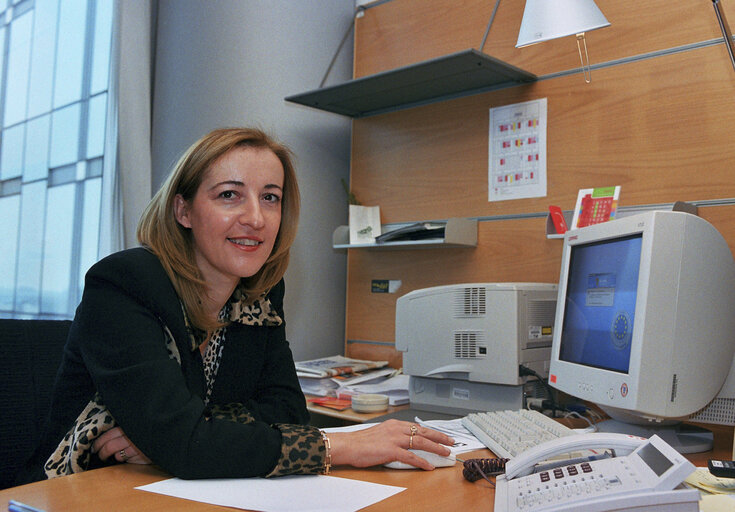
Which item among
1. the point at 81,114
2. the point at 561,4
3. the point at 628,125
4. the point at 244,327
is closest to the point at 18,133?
the point at 81,114

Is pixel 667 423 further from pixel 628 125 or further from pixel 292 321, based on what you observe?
pixel 292 321

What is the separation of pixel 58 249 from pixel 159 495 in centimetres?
145

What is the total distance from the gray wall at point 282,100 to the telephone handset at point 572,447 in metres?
1.60

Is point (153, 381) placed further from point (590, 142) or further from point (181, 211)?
point (590, 142)

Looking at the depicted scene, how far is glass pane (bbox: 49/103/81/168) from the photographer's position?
212 cm

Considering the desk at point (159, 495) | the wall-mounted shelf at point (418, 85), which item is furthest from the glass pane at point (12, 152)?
the desk at point (159, 495)

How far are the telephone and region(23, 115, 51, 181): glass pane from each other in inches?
72.5

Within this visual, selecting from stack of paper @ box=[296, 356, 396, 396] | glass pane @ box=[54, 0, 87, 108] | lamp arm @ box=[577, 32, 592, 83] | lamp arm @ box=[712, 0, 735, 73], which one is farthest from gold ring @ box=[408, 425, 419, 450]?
glass pane @ box=[54, 0, 87, 108]

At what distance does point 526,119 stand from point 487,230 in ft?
Answer: 1.30

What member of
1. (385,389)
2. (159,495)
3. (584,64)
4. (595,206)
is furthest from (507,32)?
(159,495)

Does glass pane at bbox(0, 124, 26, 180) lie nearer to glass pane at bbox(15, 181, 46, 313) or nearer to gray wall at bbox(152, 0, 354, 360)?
glass pane at bbox(15, 181, 46, 313)

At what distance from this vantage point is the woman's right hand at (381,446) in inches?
41.4

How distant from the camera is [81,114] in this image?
2195 millimetres

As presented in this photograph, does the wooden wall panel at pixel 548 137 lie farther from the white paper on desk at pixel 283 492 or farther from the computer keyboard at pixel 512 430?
the white paper on desk at pixel 283 492
